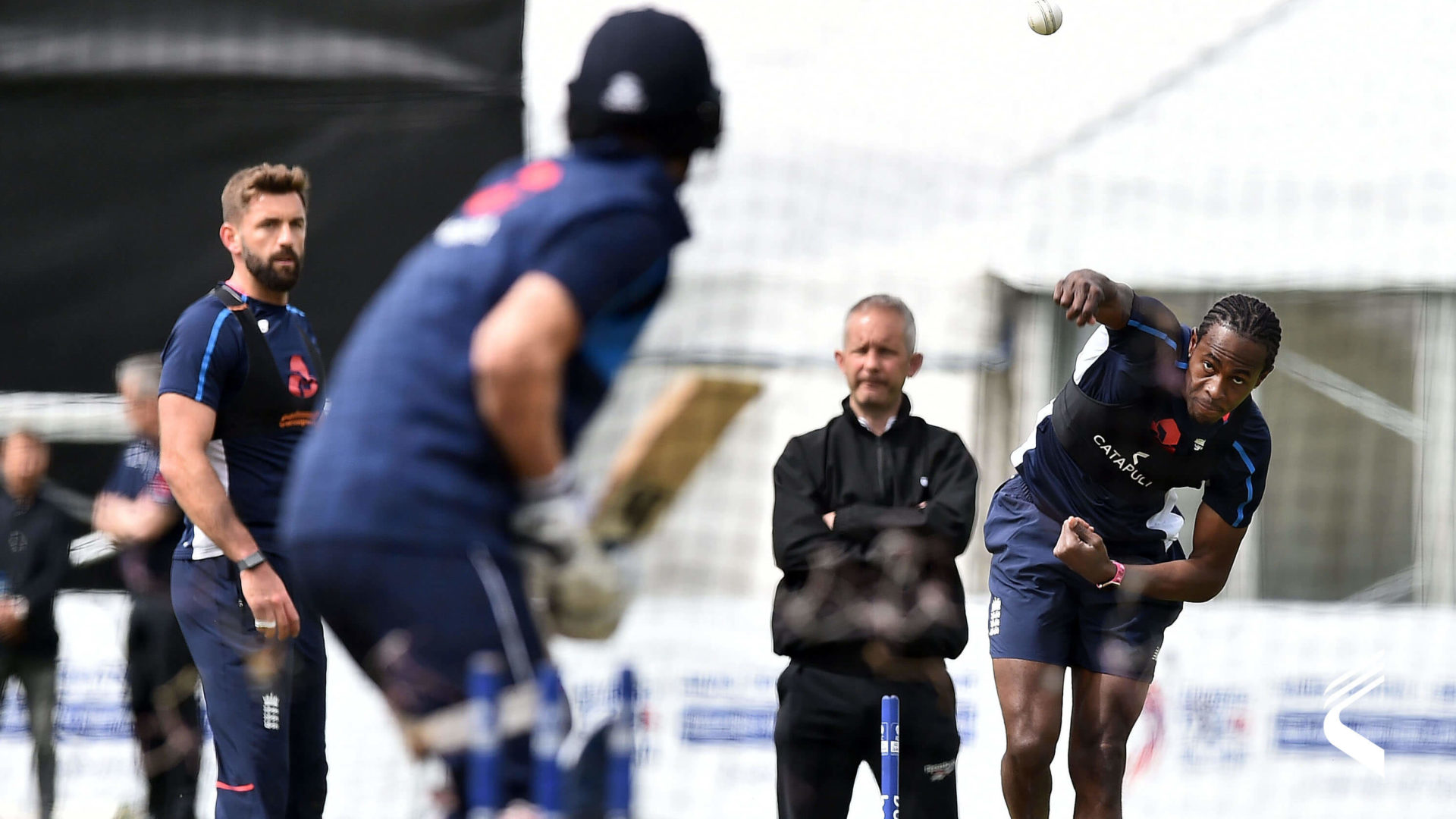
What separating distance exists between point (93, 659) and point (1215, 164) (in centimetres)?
525

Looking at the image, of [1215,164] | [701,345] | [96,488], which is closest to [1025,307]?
[1215,164]

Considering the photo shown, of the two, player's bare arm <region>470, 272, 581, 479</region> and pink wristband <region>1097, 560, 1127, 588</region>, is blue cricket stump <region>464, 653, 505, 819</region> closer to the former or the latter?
player's bare arm <region>470, 272, 581, 479</region>

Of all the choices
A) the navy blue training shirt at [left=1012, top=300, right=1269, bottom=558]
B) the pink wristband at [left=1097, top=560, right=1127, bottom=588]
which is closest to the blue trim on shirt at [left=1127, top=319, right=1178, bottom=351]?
the navy blue training shirt at [left=1012, top=300, right=1269, bottom=558]

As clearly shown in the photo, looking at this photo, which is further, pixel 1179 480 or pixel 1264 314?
pixel 1179 480

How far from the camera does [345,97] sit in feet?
20.3

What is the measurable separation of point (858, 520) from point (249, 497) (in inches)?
65.7

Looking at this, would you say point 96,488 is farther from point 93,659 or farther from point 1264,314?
point 1264,314

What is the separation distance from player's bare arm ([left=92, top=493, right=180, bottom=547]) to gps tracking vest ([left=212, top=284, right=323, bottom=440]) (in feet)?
4.87

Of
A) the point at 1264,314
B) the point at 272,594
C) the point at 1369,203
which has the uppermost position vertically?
the point at 1369,203

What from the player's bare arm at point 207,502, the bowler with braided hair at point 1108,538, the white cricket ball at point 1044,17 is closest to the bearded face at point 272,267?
the player's bare arm at point 207,502

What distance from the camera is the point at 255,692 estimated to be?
11.8 feet

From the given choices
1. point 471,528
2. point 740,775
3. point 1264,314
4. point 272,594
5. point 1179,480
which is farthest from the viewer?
point 740,775

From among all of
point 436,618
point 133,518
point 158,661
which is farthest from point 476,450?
point 133,518

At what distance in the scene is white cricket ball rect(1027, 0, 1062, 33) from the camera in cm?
597
